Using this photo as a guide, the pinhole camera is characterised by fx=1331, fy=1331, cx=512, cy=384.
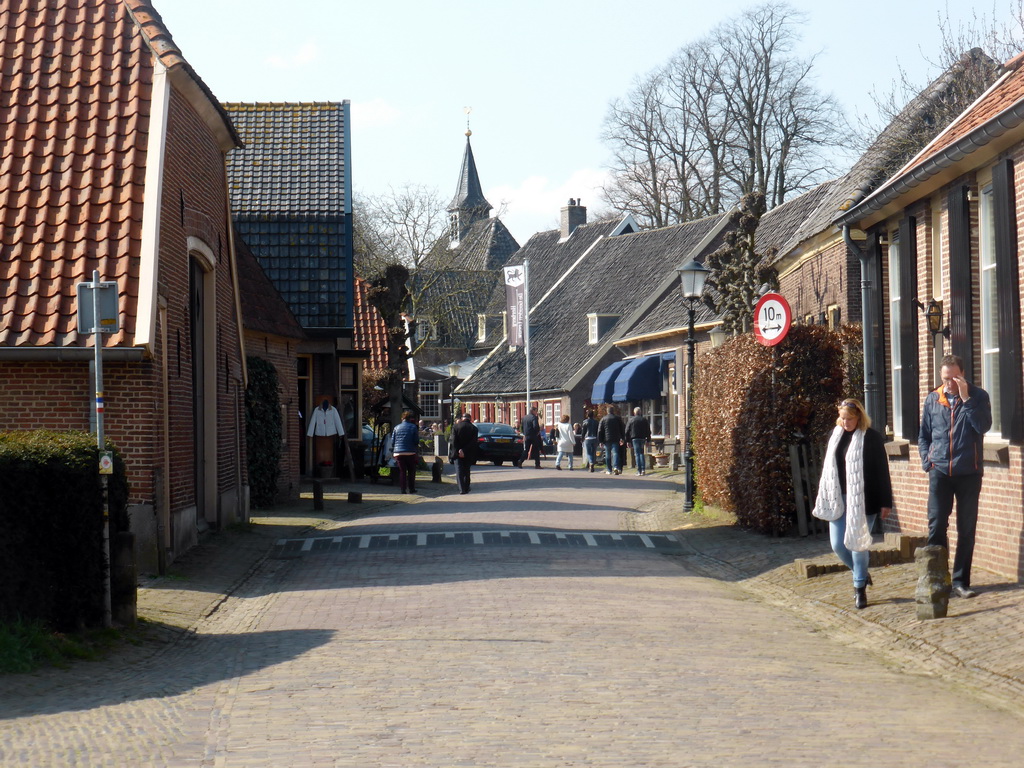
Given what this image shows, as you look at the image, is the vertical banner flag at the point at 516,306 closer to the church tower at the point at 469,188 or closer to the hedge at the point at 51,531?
the church tower at the point at 469,188

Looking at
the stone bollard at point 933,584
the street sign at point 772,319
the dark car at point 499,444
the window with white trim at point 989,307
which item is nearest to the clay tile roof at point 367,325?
the dark car at point 499,444

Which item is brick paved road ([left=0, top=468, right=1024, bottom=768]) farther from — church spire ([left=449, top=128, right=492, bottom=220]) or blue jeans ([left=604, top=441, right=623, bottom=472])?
church spire ([left=449, top=128, right=492, bottom=220])

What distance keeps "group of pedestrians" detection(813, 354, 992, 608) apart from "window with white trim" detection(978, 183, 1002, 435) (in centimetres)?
126

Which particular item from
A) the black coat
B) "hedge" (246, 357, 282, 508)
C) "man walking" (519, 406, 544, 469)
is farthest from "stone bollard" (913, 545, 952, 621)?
"man walking" (519, 406, 544, 469)

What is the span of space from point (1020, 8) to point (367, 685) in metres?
20.1

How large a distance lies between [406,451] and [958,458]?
674 inches

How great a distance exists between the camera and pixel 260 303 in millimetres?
24766

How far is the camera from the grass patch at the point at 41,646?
332 inches

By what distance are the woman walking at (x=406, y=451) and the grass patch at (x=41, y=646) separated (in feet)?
54.9

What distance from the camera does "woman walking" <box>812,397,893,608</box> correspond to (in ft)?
35.8

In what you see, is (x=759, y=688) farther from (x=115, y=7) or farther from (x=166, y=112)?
(x=115, y=7)

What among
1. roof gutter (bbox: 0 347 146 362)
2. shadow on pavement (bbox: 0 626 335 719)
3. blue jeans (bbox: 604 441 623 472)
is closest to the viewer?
shadow on pavement (bbox: 0 626 335 719)

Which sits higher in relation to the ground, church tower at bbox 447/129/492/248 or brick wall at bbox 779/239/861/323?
church tower at bbox 447/129/492/248

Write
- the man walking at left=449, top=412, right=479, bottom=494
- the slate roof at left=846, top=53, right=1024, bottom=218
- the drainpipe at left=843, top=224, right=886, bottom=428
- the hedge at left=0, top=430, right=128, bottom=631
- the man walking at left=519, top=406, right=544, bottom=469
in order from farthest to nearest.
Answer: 1. the man walking at left=519, top=406, right=544, bottom=469
2. the man walking at left=449, top=412, right=479, bottom=494
3. the drainpipe at left=843, top=224, right=886, bottom=428
4. the slate roof at left=846, top=53, right=1024, bottom=218
5. the hedge at left=0, top=430, right=128, bottom=631
